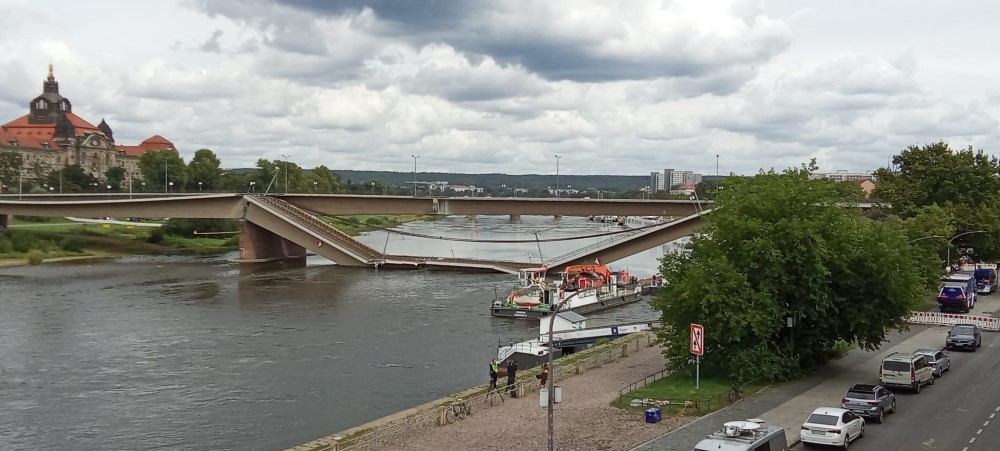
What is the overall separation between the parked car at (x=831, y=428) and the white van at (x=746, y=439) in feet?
5.55

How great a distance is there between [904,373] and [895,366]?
435 millimetres

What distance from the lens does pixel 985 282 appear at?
7200 cm

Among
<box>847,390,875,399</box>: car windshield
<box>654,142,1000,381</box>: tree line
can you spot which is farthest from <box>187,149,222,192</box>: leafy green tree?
<box>847,390,875,399</box>: car windshield

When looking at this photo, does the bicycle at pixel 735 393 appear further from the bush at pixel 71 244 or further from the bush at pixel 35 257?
the bush at pixel 71 244

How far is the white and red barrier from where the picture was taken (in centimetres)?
5116

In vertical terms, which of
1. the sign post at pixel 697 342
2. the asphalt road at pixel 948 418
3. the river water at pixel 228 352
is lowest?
the river water at pixel 228 352

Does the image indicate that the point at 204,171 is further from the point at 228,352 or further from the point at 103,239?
the point at 228,352

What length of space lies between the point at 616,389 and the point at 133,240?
114 meters

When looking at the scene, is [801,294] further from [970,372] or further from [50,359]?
[50,359]

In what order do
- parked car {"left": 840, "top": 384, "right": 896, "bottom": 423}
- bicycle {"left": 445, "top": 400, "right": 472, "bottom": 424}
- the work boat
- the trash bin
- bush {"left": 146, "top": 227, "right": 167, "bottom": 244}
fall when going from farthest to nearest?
bush {"left": 146, "top": 227, "right": 167, "bottom": 244} → the work boat → bicycle {"left": 445, "top": 400, "right": 472, "bottom": 424} → the trash bin → parked car {"left": 840, "top": 384, "right": 896, "bottom": 423}

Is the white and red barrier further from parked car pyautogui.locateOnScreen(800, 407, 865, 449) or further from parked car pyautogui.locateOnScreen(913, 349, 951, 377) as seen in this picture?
parked car pyautogui.locateOnScreen(800, 407, 865, 449)

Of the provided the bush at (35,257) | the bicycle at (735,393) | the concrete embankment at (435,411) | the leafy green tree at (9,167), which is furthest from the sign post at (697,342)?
the leafy green tree at (9,167)

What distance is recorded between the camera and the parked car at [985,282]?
71.6 metres

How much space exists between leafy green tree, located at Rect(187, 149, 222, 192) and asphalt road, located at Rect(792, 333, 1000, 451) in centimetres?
15625
